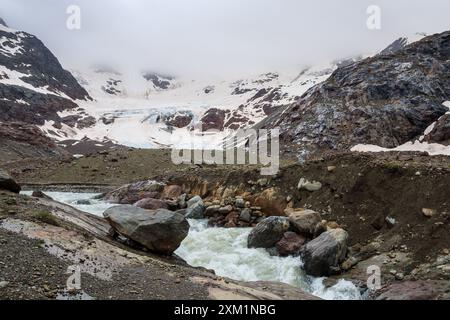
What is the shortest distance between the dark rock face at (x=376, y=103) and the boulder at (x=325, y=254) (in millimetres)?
40894

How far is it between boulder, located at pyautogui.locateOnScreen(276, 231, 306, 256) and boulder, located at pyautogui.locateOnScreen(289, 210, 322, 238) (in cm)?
35

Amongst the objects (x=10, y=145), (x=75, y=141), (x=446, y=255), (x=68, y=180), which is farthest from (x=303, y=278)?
(x=75, y=141)

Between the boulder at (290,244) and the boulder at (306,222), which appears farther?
the boulder at (306,222)

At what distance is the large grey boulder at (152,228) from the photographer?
18406 mm

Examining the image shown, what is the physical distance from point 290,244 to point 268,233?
4.98 ft

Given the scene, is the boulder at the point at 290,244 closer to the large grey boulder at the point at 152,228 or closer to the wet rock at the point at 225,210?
the large grey boulder at the point at 152,228

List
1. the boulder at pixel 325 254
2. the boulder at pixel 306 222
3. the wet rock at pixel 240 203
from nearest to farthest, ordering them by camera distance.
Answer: the boulder at pixel 325 254 → the boulder at pixel 306 222 → the wet rock at pixel 240 203

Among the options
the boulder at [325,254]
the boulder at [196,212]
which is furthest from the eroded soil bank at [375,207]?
the boulder at [196,212]

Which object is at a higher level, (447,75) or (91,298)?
(447,75)

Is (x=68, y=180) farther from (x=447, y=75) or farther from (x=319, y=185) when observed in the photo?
(x=447, y=75)

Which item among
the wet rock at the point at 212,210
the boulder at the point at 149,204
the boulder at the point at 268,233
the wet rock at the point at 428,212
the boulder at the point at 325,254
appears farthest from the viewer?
the boulder at the point at 149,204

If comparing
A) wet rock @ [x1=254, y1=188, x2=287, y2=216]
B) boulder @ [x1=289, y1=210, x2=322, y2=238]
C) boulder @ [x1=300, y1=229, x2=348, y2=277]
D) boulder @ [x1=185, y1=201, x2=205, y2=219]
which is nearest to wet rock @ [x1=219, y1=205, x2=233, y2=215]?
boulder @ [x1=185, y1=201, x2=205, y2=219]
